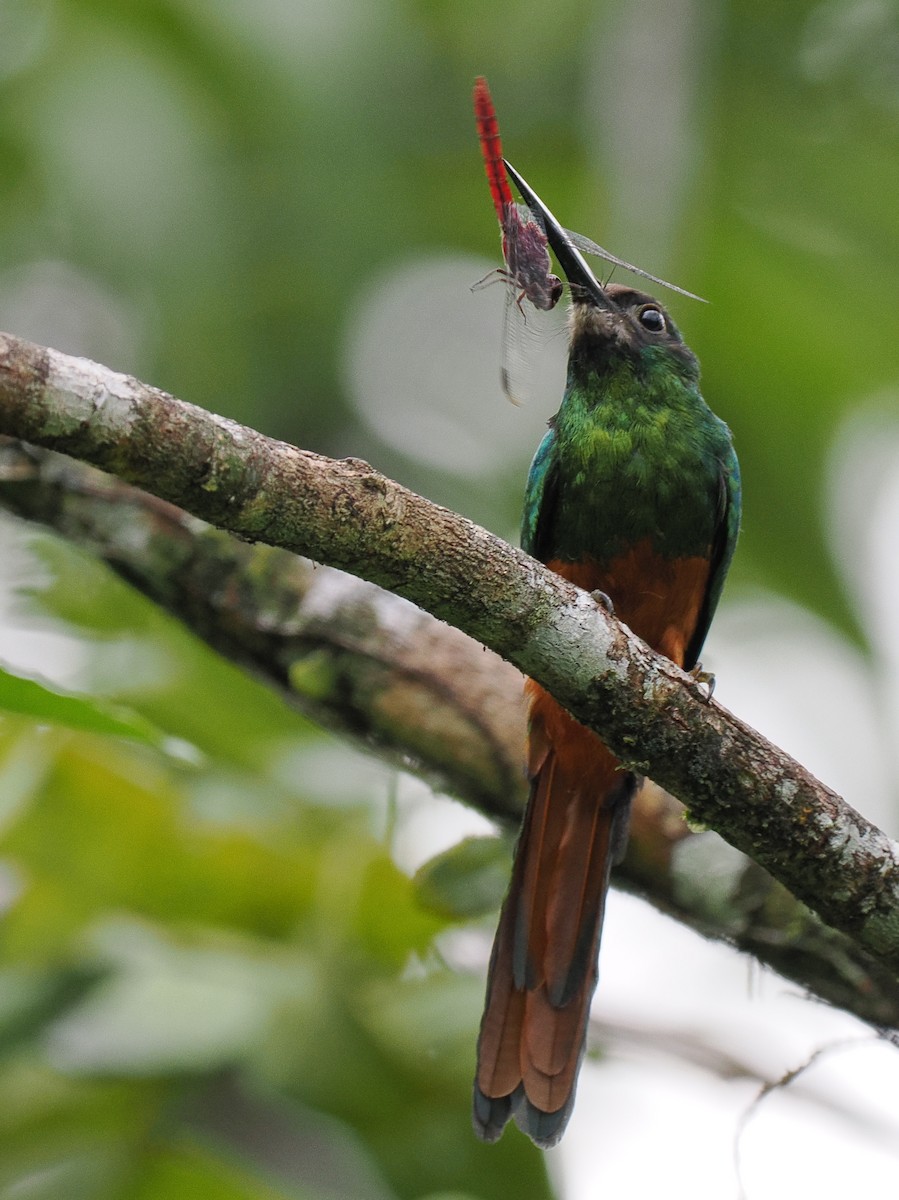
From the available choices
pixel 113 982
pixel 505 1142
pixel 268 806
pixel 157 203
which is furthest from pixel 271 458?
pixel 157 203

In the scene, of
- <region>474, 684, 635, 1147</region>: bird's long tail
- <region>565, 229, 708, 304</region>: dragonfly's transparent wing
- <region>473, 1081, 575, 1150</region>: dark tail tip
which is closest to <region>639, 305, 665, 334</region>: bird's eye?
<region>565, 229, 708, 304</region>: dragonfly's transparent wing

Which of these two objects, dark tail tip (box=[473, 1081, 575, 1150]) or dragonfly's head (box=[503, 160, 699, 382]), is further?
dragonfly's head (box=[503, 160, 699, 382])

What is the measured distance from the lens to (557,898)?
138 inches

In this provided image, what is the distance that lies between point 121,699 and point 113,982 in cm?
93

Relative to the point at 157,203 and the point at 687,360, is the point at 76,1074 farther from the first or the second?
the point at 157,203

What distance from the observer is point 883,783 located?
17.1 feet

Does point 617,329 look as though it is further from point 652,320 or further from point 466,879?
A: point 466,879

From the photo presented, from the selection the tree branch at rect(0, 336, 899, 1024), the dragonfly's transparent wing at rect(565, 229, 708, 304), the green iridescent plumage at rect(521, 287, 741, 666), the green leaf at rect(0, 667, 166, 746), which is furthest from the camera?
the green iridescent plumage at rect(521, 287, 741, 666)

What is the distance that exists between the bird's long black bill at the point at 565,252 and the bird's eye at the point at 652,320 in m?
0.13

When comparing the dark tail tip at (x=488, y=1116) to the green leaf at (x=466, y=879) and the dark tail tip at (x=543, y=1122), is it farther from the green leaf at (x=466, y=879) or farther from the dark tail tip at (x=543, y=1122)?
the green leaf at (x=466, y=879)

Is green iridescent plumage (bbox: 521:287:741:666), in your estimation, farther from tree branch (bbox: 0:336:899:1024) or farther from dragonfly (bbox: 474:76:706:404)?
tree branch (bbox: 0:336:899:1024)

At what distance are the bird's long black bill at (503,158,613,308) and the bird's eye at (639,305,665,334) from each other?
133 mm

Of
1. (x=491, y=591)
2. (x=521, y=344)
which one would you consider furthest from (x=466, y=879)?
(x=491, y=591)

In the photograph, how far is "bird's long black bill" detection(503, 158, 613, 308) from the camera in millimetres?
3048
